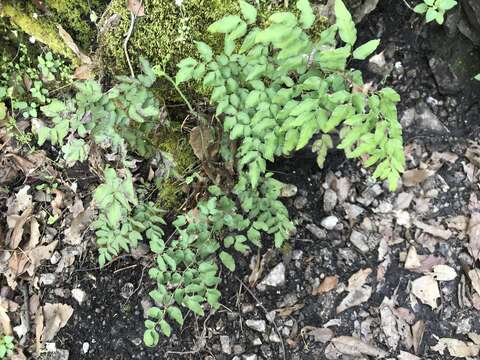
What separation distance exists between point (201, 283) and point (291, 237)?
822 millimetres

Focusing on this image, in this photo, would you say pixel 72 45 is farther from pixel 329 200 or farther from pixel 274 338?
pixel 274 338

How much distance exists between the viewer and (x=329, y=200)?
2871 millimetres

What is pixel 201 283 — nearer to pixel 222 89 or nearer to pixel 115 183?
pixel 115 183

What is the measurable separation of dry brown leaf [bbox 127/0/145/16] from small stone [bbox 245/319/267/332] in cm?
159

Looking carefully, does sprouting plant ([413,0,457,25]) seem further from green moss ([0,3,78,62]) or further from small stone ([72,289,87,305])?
small stone ([72,289,87,305])

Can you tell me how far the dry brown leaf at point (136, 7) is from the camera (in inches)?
90.7

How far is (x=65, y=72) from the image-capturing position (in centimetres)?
271

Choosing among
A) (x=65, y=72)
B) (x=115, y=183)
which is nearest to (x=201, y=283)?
(x=115, y=183)

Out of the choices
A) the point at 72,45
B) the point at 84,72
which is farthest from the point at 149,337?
the point at 72,45

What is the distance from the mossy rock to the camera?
2307mm

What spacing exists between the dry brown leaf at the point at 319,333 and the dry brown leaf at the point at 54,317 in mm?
1211

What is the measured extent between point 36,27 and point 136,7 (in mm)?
679

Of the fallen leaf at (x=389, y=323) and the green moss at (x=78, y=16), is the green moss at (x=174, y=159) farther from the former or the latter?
the fallen leaf at (x=389, y=323)

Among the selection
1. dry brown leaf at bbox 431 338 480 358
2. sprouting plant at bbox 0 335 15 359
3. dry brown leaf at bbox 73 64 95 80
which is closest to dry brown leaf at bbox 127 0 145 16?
dry brown leaf at bbox 73 64 95 80
